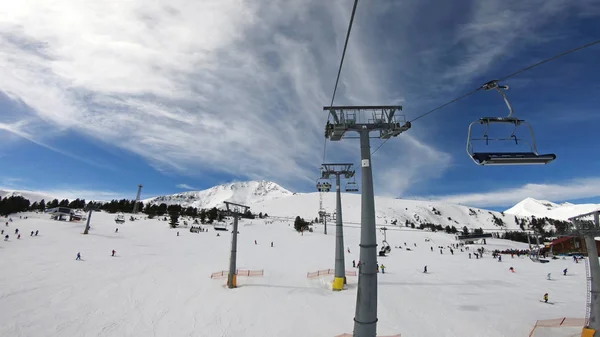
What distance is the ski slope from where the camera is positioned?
16.0 metres

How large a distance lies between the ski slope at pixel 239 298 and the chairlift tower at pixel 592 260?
3.06 metres

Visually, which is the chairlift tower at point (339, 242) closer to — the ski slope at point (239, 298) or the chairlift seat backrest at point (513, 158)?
the ski slope at point (239, 298)

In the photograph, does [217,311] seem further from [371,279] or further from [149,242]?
[149,242]

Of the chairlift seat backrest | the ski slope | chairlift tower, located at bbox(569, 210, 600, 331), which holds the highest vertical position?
the chairlift seat backrest

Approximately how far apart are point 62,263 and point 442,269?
45.3 meters

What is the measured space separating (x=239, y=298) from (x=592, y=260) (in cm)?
2296

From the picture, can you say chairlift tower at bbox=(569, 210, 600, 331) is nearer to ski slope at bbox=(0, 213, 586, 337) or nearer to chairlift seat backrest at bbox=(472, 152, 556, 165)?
ski slope at bbox=(0, 213, 586, 337)

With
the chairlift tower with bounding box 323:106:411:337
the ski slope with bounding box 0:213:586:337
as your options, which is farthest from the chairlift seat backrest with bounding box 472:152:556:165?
the ski slope with bounding box 0:213:586:337

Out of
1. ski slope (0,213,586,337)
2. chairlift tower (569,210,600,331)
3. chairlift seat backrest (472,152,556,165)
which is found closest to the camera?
chairlift seat backrest (472,152,556,165)

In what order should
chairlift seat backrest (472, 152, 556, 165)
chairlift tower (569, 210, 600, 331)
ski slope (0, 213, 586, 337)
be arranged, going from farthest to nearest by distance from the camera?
ski slope (0, 213, 586, 337), chairlift tower (569, 210, 600, 331), chairlift seat backrest (472, 152, 556, 165)

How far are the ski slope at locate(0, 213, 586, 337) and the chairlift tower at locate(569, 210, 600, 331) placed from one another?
10.1 feet

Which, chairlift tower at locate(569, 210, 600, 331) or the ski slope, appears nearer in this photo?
chairlift tower at locate(569, 210, 600, 331)

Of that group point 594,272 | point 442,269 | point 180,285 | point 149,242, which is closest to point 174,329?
point 180,285

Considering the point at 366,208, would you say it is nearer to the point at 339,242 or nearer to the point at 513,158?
the point at 513,158
